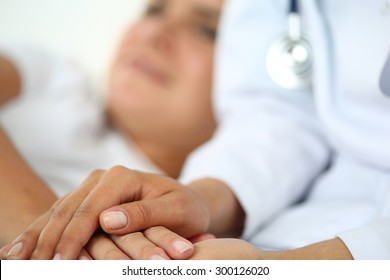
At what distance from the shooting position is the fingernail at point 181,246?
0.46 metres

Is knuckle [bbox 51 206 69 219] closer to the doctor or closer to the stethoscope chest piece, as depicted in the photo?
the doctor

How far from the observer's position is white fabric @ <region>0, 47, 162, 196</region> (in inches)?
36.3

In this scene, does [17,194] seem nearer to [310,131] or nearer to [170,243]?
[170,243]

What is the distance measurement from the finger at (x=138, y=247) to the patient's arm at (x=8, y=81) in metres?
0.52

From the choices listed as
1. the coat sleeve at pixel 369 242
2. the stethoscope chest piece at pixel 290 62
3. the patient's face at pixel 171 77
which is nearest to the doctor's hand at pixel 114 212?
the coat sleeve at pixel 369 242

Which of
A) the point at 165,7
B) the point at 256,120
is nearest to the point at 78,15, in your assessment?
the point at 165,7

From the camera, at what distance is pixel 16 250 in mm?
453

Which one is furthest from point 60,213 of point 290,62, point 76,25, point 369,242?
point 76,25

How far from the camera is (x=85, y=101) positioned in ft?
3.47

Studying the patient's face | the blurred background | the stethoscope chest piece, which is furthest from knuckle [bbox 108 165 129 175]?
the blurred background

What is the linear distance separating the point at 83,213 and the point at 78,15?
943mm

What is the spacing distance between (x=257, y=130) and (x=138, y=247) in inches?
13.4

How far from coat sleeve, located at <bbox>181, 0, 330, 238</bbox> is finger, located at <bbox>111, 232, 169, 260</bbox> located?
220 mm
